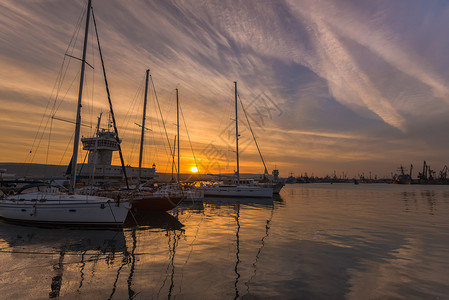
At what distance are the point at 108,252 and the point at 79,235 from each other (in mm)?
4973

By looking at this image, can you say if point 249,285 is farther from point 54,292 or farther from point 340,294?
point 54,292

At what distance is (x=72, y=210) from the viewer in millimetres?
17328

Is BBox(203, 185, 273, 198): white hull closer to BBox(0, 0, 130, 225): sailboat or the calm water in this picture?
the calm water

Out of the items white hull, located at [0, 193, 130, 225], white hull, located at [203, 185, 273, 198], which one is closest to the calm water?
white hull, located at [0, 193, 130, 225]

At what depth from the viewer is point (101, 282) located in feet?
28.0

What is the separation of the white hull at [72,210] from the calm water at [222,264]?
0.85 metres

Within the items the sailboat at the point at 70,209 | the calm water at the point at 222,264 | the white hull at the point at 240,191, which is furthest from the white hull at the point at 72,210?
the white hull at the point at 240,191

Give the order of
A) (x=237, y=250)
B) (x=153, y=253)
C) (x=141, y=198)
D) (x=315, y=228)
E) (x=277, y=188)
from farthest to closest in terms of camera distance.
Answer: (x=277, y=188), (x=141, y=198), (x=315, y=228), (x=237, y=250), (x=153, y=253)

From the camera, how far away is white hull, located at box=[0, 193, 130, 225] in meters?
17.3

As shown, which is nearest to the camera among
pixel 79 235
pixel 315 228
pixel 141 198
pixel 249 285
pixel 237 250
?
pixel 249 285

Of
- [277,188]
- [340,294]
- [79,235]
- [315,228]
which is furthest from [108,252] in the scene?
[277,188]

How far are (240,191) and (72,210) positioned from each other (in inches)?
1375

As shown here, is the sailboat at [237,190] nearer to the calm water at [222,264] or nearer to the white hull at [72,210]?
the calm water at [222,264]

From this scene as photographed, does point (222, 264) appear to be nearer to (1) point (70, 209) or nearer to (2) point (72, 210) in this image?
(2) point (72, 210)
